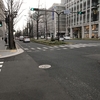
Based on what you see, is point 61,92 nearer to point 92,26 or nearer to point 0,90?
point 0,90

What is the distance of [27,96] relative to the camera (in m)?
4.47

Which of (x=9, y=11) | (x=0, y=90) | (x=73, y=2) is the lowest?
(x=0, y=90)

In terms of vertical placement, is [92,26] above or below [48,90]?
above

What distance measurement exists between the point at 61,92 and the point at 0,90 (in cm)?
207

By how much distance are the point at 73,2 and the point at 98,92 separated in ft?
269

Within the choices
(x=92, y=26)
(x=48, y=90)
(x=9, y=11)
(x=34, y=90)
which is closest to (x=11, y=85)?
(x=34, y=90)

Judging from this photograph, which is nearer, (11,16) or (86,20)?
(11,16)

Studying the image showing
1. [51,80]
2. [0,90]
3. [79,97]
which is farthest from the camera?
[51,80]

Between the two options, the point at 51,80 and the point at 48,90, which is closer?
the point at 48,90

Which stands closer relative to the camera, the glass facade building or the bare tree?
the bare tree

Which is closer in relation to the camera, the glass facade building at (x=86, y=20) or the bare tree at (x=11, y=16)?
the bare tree at (x=11, y=16)

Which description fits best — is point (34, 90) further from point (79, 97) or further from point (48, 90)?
point (79, 97)

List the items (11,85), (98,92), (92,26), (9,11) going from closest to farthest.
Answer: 1. (98,92)
2. (11,85)
3. (9,11)
4. (92,26)

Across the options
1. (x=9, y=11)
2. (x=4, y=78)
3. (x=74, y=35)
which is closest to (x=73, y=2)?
(x=74, y=35)
